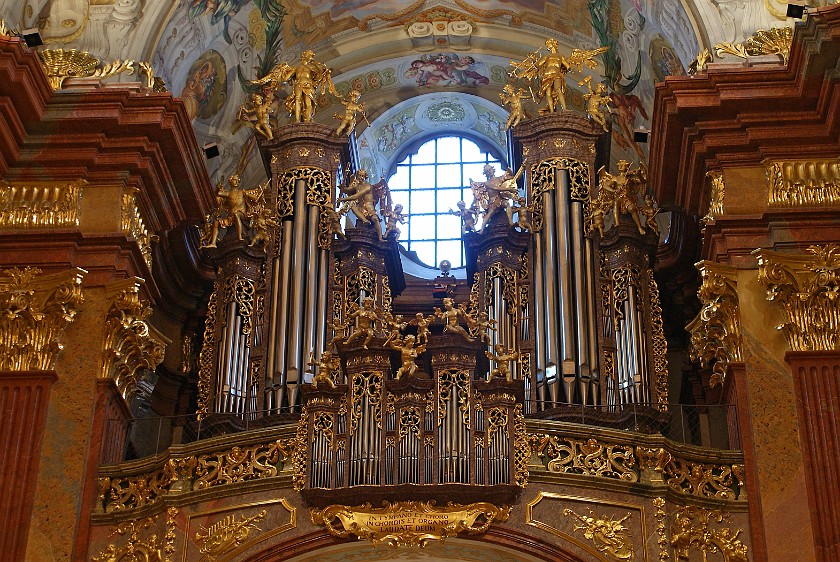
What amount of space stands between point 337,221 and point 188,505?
4264 mm

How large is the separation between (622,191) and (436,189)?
4.48 metres

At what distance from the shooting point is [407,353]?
14000 millimetres

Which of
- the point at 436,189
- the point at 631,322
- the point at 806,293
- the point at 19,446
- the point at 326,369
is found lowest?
the point at 19,446

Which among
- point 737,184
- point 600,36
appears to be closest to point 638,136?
point 600,36

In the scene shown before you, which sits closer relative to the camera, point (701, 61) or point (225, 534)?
point (225, 534)

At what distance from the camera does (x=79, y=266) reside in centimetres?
1512

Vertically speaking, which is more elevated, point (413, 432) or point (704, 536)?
point (413, 432)

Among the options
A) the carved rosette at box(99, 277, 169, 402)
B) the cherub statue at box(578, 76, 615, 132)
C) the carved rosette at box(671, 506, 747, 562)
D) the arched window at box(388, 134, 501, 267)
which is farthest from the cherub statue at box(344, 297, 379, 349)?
the arched window at box(388, 134, 501, 267)

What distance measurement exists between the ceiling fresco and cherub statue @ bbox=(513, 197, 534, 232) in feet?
7.27

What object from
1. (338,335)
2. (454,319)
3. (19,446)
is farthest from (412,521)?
(19,446)

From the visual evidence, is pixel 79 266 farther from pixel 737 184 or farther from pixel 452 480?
pixel 737 184

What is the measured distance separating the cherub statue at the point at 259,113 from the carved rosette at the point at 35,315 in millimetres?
3960

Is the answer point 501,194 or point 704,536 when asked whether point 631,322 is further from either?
point 704,536

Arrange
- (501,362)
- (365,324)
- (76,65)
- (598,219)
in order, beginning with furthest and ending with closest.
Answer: (598,219)
(76,65)
(365,324)
(501,362)
